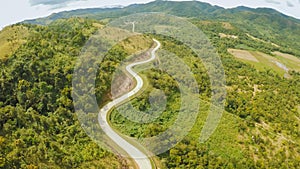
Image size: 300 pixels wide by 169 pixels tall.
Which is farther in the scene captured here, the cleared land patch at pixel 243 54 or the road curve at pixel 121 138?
the cleared land patch at pixel 243 54

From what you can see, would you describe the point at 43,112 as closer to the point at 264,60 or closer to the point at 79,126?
the point at 79,126

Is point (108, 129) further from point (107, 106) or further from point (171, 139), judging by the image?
point (171, 139)

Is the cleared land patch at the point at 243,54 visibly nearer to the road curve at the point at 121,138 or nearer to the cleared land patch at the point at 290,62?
the cleared land patch at the point at 290,62

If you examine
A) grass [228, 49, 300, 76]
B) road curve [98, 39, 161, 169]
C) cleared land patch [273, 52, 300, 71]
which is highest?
road curve [98, 39, 161, 169]

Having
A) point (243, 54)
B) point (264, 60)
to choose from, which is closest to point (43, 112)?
point (264, 60)

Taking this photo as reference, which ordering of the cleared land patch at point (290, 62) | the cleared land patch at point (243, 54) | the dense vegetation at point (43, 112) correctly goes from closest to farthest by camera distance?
the dense vegetation at point (43, 112) → the cleared land patch at point (243, 54) → the cleared land patch at point (290, 62)

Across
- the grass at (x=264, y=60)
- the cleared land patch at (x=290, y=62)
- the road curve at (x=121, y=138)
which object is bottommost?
the cleared land patch at (x=290, y=62)

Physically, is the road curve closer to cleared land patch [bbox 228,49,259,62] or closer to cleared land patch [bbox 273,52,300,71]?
cleared land patch [bbox 228,49,259,62]

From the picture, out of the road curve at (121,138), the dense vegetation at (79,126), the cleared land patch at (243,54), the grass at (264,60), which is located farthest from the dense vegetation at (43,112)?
the cleared land patch at (243,54)

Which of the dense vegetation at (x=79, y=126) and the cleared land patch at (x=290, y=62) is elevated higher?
the dense vegetation at (x=79, y=126)

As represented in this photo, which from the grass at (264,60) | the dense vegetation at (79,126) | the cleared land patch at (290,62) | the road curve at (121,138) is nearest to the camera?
the dense vegetation at (79,126)

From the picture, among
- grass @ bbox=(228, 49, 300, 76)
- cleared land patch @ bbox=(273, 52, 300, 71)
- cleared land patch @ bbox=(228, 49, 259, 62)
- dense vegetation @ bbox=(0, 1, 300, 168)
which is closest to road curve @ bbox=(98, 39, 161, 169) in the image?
dense vegetation @ bbox=(0, 1, 300, 168)
